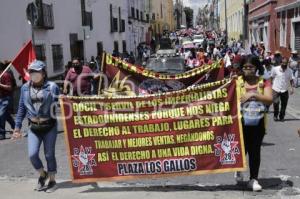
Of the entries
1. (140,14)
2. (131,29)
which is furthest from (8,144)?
(140,14)

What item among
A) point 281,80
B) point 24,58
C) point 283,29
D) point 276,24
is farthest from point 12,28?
point 276,24

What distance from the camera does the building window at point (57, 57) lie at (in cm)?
2375

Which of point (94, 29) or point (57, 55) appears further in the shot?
point (94, 29)

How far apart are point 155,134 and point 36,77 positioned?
1651 mm

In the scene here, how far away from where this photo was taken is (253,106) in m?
6.31

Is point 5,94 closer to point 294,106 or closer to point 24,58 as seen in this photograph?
point 24,58

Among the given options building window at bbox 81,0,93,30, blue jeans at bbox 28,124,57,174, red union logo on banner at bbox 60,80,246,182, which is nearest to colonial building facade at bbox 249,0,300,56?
building window at bbox 81,0,93,30

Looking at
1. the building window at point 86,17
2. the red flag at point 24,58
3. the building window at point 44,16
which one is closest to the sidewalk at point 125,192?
the red flag at point 24,58

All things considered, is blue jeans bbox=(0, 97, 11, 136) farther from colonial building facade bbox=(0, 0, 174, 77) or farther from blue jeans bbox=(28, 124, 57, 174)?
colonial building facade bbox=(0, 0, 174, 77)

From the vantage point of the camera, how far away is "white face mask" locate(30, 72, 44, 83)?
6574mm

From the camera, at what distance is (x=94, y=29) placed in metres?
32.3

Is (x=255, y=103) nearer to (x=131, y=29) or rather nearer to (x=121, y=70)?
(x=121, y=70)

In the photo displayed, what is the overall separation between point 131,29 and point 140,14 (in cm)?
706

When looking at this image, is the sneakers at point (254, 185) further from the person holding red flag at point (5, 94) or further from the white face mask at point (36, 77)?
the person holding red flag at point (5, 94)
